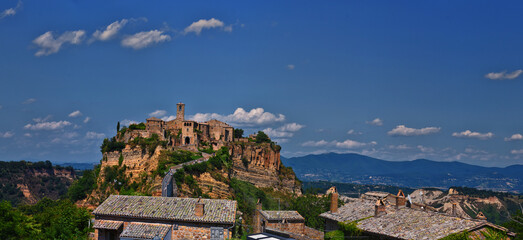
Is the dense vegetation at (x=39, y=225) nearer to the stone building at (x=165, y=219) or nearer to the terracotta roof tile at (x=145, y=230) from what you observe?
the stone building at (x=165, y=219)

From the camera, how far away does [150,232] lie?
96.9 ft

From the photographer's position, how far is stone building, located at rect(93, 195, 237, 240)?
29641 mm

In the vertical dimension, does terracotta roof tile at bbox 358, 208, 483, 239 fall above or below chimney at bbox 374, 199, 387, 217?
below

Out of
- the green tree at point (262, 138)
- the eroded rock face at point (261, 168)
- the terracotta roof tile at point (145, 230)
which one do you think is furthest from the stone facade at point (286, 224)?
the green tree at point (262, 138)

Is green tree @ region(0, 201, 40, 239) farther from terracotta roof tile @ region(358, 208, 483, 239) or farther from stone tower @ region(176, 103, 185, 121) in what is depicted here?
stone tower @ region(176, 103, 185, 121)

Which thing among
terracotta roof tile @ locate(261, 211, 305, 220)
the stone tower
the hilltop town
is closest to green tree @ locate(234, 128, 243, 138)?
the hilltop town

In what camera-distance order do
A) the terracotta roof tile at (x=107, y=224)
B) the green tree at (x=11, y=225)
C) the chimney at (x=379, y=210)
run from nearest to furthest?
the green tree at (x=11, y=225) → the terracotta roof tile at (x=107, y=224) → the chimney at (x=379, y=210)

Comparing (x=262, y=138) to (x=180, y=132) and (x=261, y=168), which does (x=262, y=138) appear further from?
(x=180, y=132)

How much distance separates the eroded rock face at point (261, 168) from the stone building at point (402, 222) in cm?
5003

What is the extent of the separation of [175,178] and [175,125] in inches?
914

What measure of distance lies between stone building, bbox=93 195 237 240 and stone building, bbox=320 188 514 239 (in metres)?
9.62

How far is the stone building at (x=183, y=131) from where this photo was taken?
78125 millimetres

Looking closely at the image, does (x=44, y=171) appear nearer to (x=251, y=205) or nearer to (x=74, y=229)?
(x=251, y=205)

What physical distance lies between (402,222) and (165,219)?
15.4 meters
